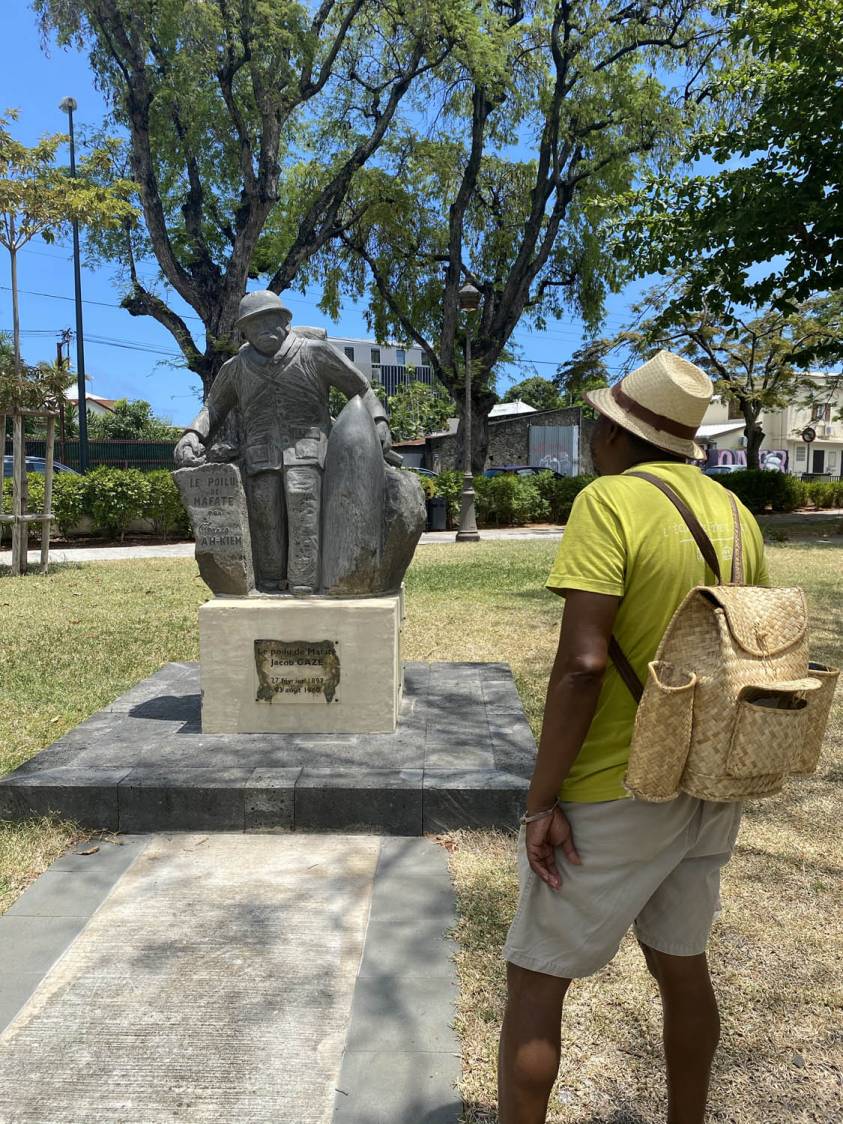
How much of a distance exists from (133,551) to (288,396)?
1162 cm

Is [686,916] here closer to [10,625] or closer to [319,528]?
[319,528]

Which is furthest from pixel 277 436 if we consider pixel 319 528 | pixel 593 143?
pixel 593 143

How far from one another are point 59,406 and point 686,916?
11.3 meters

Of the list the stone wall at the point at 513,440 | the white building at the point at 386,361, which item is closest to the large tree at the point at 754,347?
the stone wall at the point at 513,440

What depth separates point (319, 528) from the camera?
4.44m

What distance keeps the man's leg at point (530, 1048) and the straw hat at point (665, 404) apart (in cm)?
105

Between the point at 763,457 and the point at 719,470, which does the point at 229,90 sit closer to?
the point at 719,470

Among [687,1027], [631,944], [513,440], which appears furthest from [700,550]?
[513,440]

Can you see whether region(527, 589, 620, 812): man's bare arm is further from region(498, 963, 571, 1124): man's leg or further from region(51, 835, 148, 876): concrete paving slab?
region(51, 835, 148, 876): concrete paving slab

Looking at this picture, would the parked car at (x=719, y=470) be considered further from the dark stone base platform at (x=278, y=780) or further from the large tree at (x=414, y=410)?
the dark stone base platform at (x=278, y=780)

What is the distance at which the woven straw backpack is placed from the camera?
1.41 metres

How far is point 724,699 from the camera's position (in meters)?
1.40

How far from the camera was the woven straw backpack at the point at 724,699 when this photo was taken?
1406 millimetres

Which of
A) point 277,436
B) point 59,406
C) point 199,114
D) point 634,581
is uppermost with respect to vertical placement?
point 199,114
